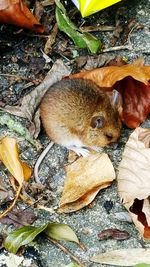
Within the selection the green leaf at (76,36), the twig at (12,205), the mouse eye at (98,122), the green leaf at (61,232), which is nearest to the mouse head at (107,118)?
the mouse eye at (98,122)

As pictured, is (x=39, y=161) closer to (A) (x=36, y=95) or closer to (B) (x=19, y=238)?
(A) (x=36, y=95)

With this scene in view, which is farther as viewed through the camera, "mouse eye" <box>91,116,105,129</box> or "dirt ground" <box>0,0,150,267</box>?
"mouse eye" <box>91,116,105,129</box>

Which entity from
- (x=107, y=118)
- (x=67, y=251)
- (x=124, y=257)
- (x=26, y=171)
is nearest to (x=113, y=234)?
(x=124, y=257)

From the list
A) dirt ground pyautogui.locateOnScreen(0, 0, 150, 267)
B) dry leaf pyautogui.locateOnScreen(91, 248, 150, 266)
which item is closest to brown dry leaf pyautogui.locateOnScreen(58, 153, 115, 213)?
dirt ground pyautogui.locateOnScreen(0, 0, 150, 267)

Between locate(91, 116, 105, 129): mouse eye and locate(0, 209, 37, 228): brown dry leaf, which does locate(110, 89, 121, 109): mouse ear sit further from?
locate(0, 209, 37, 228): brown dry leaf

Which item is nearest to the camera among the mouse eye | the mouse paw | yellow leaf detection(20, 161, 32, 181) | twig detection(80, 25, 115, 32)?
yellow leaf detection(20, 161, 32, 181)

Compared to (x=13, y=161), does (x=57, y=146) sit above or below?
below

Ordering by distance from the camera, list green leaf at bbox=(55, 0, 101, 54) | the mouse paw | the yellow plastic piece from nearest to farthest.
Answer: the mouse paw → the yellow plastic piece → green leaf at bbox=(55, 0, 101, 54)

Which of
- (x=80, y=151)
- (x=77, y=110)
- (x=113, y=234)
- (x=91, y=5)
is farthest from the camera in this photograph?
(x=91, y=5)
